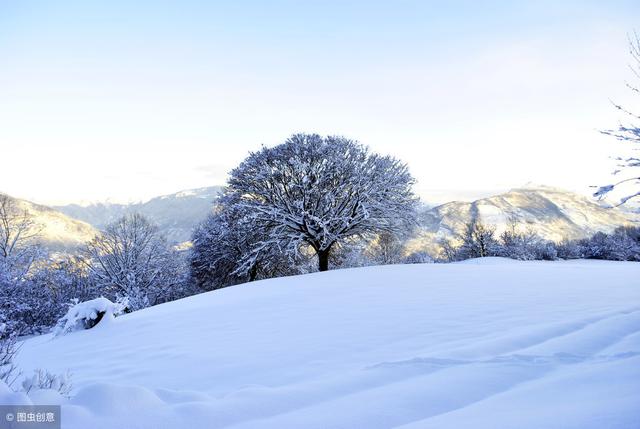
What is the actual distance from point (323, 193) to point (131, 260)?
1654 centimetres

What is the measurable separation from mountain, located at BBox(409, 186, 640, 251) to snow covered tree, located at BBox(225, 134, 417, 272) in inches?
3424

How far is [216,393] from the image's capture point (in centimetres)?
324

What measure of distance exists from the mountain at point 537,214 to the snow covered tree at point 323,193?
87.0 metres

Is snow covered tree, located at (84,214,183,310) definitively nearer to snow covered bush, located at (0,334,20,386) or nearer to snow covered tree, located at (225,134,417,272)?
snow covered tree, located at (225,134,417,272)

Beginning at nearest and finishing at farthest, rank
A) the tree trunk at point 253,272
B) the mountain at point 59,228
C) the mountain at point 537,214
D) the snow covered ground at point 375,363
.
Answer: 1. the snow covered ground at point 375,363
2. the tree trunk at point 253,272
3. the mountain at point 537,214
4. the mountain at point 59,228

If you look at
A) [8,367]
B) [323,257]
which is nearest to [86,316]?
[8,367]

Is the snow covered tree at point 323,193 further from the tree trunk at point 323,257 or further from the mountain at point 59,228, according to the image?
the mountain at point 59,228

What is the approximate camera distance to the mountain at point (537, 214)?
116938 mm

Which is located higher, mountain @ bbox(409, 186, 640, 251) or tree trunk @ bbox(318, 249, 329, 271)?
mountain @ bbox(409, 186, 640, 251)

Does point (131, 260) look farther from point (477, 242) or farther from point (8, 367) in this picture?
point (477, 242)

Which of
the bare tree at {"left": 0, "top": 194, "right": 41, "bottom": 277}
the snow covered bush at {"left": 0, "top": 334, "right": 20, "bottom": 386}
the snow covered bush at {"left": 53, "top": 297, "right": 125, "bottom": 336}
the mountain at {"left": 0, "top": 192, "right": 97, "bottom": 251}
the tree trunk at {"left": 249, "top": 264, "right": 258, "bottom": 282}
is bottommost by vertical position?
the tree trunk at {"left": 249, "top": 264, "right": 258, "bottom": 282}

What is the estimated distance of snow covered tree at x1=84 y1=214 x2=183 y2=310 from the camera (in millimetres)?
23719

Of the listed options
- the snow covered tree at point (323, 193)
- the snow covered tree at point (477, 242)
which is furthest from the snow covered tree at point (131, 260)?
the snow covered tree at point (477, 242)

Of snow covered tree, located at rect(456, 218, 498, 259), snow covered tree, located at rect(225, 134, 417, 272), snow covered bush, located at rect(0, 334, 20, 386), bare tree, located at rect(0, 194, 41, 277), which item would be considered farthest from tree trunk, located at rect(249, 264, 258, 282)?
snow covered tree, located at rect(456, 218, 498, 259)
